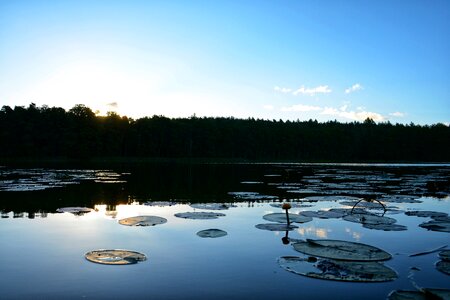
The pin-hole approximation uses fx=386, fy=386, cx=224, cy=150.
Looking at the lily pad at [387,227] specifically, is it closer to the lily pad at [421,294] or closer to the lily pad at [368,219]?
the lily pad at [368,219]

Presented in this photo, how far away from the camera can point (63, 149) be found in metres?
97.4

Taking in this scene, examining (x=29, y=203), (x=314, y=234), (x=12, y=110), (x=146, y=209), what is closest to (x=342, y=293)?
(x=314, y=234)

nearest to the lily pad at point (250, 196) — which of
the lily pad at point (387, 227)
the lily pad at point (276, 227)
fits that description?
the lily pad at point (276, 227)

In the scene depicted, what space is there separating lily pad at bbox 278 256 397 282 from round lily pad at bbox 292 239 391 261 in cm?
29

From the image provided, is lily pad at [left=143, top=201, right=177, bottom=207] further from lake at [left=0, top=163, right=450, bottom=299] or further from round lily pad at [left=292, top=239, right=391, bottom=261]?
round lily pad at [left=292, top=239, right=391, bottom=261]

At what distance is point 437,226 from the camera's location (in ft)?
49.1

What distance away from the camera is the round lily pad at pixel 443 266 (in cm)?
934

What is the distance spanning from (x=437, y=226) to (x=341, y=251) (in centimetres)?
685

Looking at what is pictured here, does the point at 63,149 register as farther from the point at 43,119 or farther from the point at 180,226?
the point at 180,226

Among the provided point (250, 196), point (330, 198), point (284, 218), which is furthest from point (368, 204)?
point (250, 196)

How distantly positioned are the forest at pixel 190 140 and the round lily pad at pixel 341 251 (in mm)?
92533

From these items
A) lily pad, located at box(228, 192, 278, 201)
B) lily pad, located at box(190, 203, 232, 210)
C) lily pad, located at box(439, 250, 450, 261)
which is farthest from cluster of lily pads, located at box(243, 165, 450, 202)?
lily pad, located at box(439, 250, 450, 261)

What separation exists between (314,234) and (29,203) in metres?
14.9

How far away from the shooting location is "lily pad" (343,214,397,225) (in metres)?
15.6
